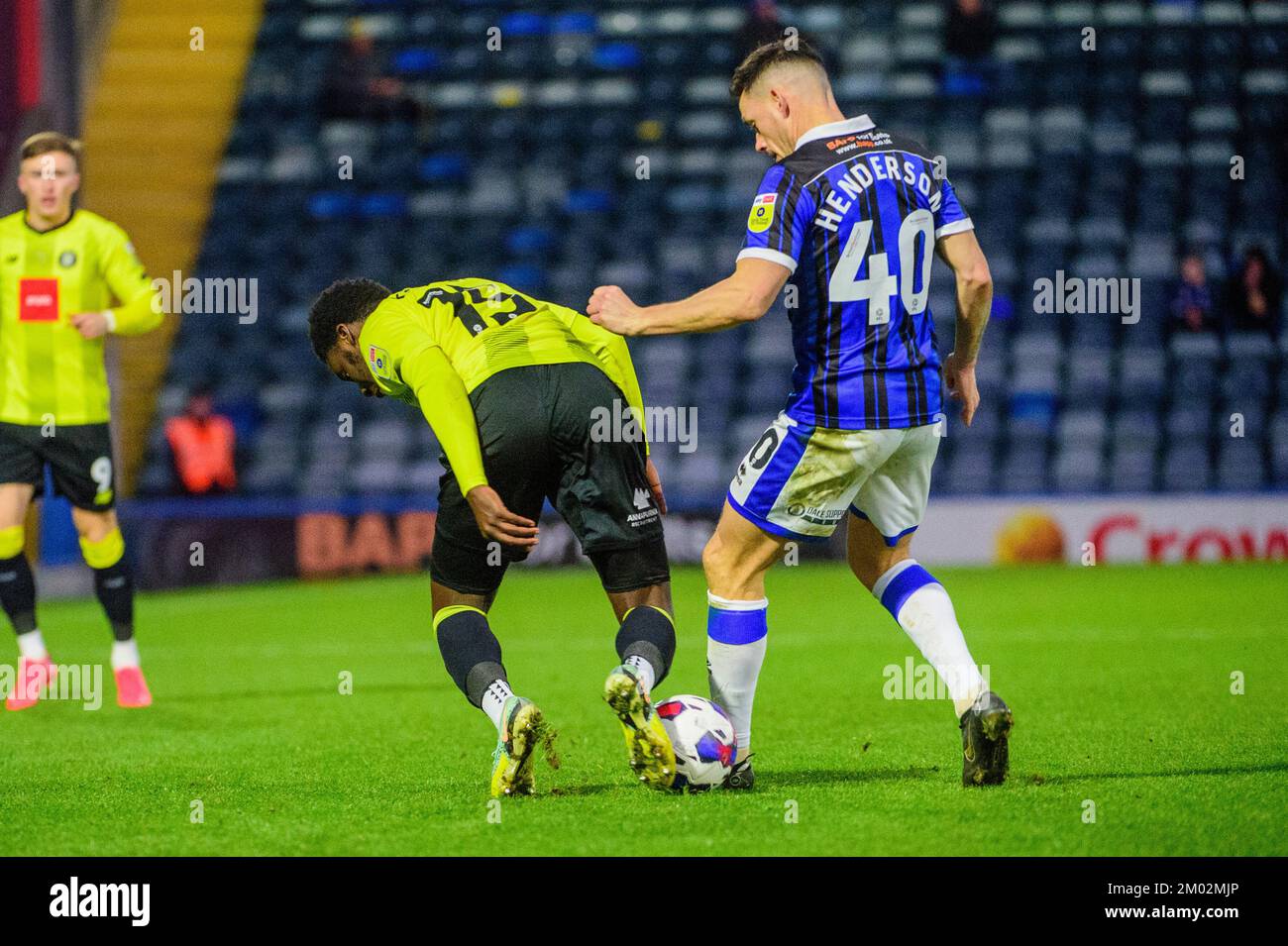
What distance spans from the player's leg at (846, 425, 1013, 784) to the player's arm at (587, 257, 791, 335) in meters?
0.59

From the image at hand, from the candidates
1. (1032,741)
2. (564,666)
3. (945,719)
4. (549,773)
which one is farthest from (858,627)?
(549,773)

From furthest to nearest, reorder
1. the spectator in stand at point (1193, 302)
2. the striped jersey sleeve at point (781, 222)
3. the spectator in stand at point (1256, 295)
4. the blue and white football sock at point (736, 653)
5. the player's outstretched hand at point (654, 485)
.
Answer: the spectator in stand at point (1193, 302) < the spectator in stand at point (1256, 295) < the player's outstretched hand at point (654, 485) < the blue and white football sock at point (736, 653) < the striped jersey sleeve at point (781, 222)

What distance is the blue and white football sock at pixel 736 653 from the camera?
4562 millimetres

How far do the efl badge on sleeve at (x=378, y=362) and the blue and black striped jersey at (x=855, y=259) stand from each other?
1.01m

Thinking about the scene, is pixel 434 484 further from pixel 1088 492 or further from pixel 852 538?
pixel 852 538

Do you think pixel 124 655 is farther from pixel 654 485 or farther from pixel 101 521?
pixel 654 485

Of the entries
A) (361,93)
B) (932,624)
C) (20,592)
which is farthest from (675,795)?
(361,93)

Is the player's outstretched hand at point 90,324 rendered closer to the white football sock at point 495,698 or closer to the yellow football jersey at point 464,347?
the yellow football jersey at point 464,347

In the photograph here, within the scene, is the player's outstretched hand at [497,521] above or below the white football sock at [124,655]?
above

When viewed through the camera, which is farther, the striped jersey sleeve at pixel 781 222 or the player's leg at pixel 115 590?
the player's leg at pixel 115 590

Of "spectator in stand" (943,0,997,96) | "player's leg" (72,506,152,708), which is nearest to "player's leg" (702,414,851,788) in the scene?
"player's leg" (72,506,152,708)

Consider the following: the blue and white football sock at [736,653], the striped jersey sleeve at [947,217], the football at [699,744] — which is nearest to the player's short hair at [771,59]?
the striped jersey sleeve at [947,217]

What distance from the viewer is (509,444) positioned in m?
4.58
